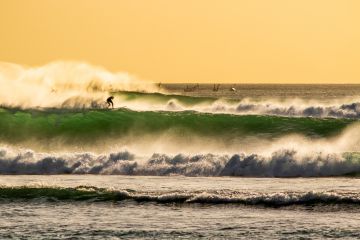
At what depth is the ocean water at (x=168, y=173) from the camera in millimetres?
15977

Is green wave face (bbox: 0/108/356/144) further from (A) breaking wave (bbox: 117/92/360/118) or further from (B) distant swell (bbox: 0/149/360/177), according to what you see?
(A) breaking wave (bbox: 117/92/360/118)

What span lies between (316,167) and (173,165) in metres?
4.79

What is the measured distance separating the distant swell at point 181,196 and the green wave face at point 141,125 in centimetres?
1250

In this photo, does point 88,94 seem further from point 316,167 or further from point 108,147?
point 316,167

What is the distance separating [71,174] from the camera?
25797 millimetres

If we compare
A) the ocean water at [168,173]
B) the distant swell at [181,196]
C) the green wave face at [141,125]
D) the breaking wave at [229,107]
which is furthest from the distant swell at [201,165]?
the breaking wave at [229,107]

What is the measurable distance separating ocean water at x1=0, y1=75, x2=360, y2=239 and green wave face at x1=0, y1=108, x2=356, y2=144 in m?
0.05

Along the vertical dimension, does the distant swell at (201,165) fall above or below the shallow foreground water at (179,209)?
above

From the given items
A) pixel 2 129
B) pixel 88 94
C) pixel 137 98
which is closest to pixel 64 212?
pixel 2 129

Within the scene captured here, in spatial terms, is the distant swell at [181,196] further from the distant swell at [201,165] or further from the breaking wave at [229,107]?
the breaking wave at [229,107]

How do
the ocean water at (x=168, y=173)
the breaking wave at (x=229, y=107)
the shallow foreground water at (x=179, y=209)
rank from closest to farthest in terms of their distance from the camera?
the shallow foreground water at (x=179, y=209), the ocean water at (x=168, y=173), the breaking wave at (x=229, y=107)

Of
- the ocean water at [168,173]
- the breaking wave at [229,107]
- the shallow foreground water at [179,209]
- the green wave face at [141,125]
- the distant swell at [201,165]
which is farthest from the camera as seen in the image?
the breaking wave at [229,107]

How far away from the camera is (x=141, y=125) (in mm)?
→ 35062

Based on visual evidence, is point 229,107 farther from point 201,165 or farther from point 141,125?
point 201,165
